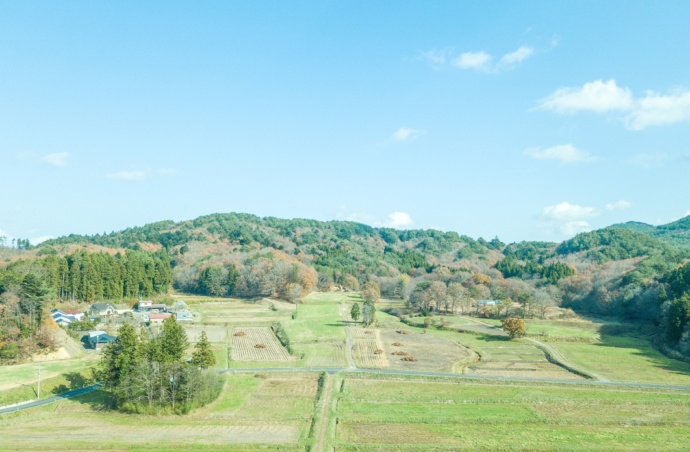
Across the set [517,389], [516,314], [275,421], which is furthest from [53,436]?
[516,314]

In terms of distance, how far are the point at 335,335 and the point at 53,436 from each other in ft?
158

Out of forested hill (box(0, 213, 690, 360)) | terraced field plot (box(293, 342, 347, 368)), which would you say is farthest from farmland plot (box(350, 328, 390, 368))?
forested hill (box(0, 213, 690, 360))

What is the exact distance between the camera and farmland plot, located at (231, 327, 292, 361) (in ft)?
210

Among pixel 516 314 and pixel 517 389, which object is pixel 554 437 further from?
pixel 516 314

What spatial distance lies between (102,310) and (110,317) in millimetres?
3711

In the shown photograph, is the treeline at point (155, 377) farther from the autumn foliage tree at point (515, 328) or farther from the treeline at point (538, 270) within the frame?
the treeline at point (538, 270)

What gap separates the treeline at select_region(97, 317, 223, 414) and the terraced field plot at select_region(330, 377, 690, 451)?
12.6 m

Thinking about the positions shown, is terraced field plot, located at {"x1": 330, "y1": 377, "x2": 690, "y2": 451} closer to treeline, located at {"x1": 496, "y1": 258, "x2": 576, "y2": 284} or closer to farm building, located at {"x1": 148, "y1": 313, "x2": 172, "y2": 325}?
farm building, located at {"x1": 148, "y1": 313, "x2": 172, "y2": 325}

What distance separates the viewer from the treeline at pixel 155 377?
42.1m

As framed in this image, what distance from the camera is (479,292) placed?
113188 mm

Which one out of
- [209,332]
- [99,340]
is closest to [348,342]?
[209,332]

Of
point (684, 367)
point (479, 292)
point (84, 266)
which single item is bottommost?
point (684, 367)

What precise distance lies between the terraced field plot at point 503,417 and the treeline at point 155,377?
41.5ft

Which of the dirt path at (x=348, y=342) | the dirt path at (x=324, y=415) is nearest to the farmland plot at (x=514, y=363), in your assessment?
the dirt path at (x=348, y=342)
